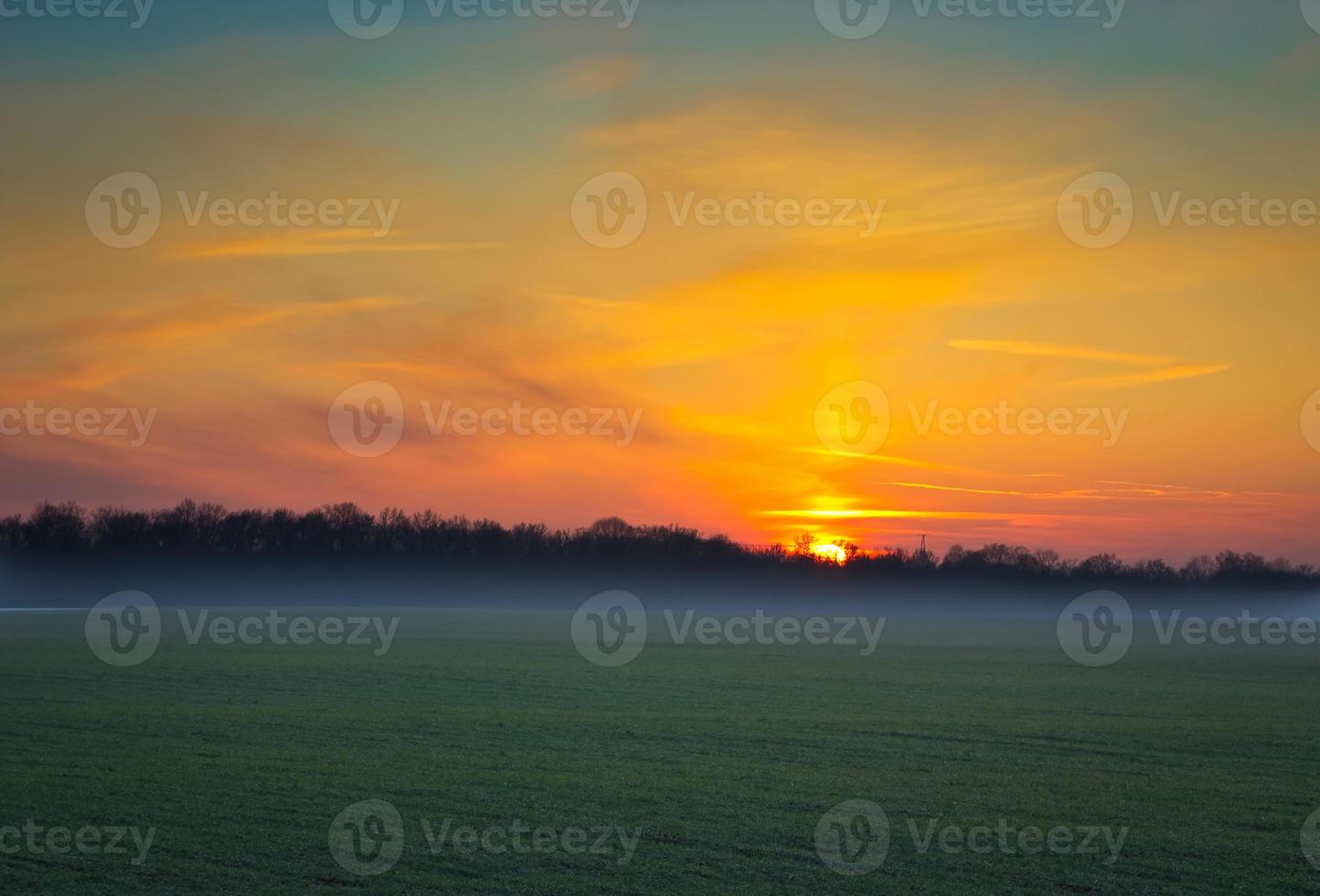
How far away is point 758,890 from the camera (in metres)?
10.2

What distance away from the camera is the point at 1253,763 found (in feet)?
58.5

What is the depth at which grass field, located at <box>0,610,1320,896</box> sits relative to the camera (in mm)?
10734

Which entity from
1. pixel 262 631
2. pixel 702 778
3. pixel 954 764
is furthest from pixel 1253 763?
pixel 262 631

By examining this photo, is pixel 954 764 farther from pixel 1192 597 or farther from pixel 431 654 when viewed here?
pixel 1192 597

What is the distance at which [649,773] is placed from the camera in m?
15.9

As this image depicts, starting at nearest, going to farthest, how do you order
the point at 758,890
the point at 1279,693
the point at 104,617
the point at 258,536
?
the point at 758,890, the point at 1279,693, the point at 104,617, the point at 258,536

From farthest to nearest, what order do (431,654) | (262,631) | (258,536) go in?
(258,536) → (262,631) → (431,654)

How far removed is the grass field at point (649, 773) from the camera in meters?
10.7

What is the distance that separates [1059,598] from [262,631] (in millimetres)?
115870

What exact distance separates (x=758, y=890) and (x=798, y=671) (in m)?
26.1

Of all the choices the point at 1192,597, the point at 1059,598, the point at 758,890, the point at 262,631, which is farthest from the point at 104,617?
the point at 1192,597

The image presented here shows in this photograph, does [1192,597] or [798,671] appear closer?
[798,671]

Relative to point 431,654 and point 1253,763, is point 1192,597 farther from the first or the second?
point 1253,763

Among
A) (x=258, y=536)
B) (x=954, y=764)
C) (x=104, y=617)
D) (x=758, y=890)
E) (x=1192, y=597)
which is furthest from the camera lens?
(x=1192, y=597)
